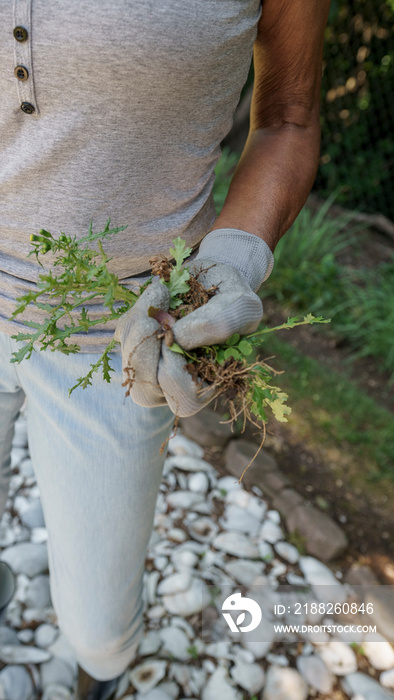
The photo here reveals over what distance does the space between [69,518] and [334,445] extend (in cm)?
199

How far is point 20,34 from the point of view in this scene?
932 mm

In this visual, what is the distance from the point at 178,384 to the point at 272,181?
1.93 ft

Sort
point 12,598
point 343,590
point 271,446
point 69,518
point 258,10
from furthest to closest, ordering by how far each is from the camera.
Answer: point 271,446, point 343,590, point 12,598, point 69,518, point 258,10

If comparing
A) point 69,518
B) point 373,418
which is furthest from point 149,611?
point 373,418

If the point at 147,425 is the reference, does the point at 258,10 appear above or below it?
above

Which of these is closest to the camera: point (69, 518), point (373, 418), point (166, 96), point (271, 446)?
point (166, 96)

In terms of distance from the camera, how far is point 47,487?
1.43 meters

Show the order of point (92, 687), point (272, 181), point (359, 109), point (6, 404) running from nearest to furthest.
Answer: point (272, 181) → point (6, 404) → point (92, 687) → point (359, 109)

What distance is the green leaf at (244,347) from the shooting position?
104cm

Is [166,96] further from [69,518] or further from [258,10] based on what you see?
[69,518]

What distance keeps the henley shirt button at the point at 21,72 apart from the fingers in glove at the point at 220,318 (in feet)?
1.59

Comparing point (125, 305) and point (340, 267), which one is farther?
point (340, 267)

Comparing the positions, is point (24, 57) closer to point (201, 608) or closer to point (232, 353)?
point (232, 353)

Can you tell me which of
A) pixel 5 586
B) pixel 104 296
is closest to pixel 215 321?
pixel 104 296
